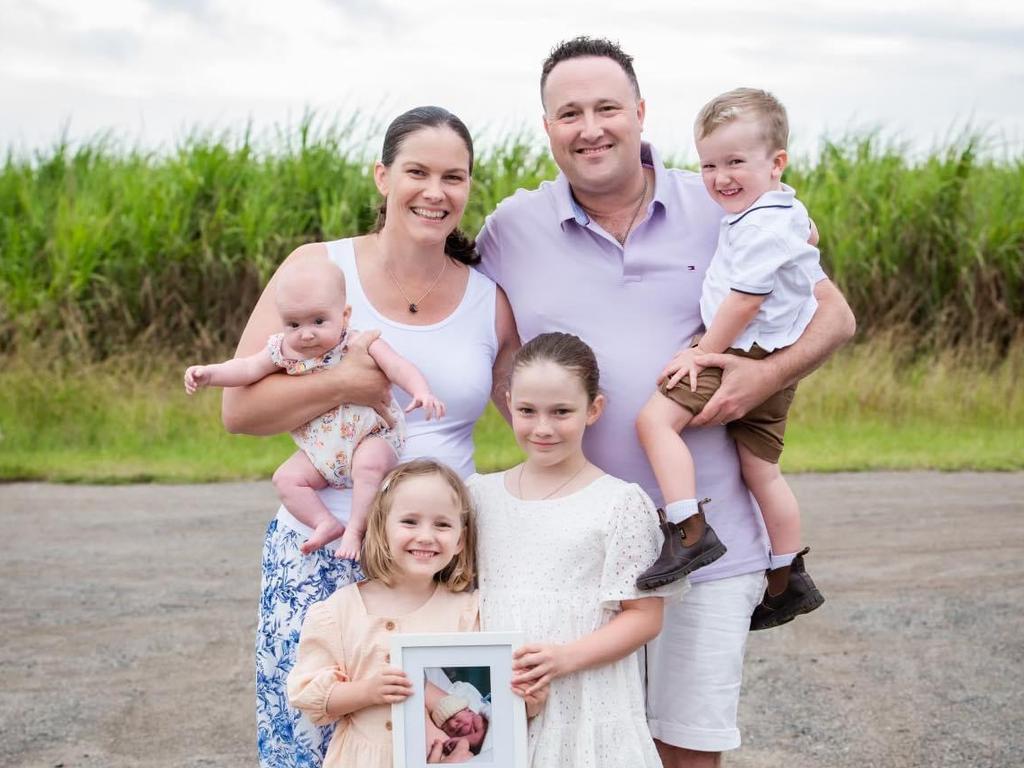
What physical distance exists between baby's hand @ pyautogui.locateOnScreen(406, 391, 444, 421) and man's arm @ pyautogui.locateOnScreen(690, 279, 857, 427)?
0.66 m

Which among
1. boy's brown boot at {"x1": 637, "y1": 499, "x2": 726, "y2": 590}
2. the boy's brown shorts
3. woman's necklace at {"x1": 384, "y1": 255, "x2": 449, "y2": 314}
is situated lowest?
boy's brown boot at {"x1": 637, "y1": 499, "x2": 726, "y2": 590}

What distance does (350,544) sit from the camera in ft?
10.9

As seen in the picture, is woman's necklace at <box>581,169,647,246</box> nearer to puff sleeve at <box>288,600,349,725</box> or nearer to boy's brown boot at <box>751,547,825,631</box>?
boy's brown boot at <box>751,547,825,631</box>

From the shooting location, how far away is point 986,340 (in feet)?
49.8

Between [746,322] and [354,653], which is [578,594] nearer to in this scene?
[354,653]

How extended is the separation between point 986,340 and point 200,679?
35.7 feet

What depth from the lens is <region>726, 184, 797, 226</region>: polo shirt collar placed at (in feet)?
11.6

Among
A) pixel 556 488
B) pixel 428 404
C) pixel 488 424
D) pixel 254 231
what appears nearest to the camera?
pixel 428 404

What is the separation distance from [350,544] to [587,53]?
1410mm

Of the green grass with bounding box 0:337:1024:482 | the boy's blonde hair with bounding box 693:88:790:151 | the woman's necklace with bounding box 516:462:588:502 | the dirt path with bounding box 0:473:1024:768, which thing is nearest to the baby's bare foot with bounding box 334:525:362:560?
the woman's necklace with bounding box 516:462:588:502

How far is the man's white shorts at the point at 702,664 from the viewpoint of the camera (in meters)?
3.61

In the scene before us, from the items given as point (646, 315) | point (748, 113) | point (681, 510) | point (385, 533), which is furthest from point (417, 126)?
point (681, 510)

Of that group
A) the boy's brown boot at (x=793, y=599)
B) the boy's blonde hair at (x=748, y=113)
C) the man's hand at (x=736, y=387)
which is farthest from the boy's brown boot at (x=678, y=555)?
the boy's blonde hair at (x=748, y=113)

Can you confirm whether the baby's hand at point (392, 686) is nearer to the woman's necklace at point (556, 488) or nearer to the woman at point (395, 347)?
the woman at point (395, 347)
